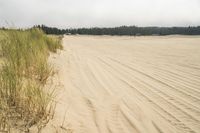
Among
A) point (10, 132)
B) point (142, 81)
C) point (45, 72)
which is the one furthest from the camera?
point (142, 81)

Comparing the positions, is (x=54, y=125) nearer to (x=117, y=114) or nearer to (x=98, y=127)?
(x=98, y=127)

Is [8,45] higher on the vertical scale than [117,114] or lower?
higher

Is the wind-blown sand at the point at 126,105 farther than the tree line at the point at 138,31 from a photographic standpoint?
No

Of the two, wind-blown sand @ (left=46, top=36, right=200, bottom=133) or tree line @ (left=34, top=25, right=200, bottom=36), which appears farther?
tree line @ (left=34, top=25, right=200, bottom=36)

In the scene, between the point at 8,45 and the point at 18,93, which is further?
the point at 8,45

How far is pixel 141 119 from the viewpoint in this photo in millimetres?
4816

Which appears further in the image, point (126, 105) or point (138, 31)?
point (138, 31)

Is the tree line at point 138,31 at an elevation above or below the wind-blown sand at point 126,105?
below

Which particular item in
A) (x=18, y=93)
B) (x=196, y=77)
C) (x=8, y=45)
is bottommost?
(x=196, y=77)

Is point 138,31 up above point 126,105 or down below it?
below

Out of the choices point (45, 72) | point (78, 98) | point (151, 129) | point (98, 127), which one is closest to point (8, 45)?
point (45, 72)

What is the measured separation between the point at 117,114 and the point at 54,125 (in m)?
1.25

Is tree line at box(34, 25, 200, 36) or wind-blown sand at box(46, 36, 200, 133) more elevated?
wind-blown sand at box(46, 36, 200, 133)

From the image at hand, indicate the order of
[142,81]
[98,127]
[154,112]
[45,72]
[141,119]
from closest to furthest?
[98,127] → [141,119] → [154,112] → [45,72] → [142,81]
